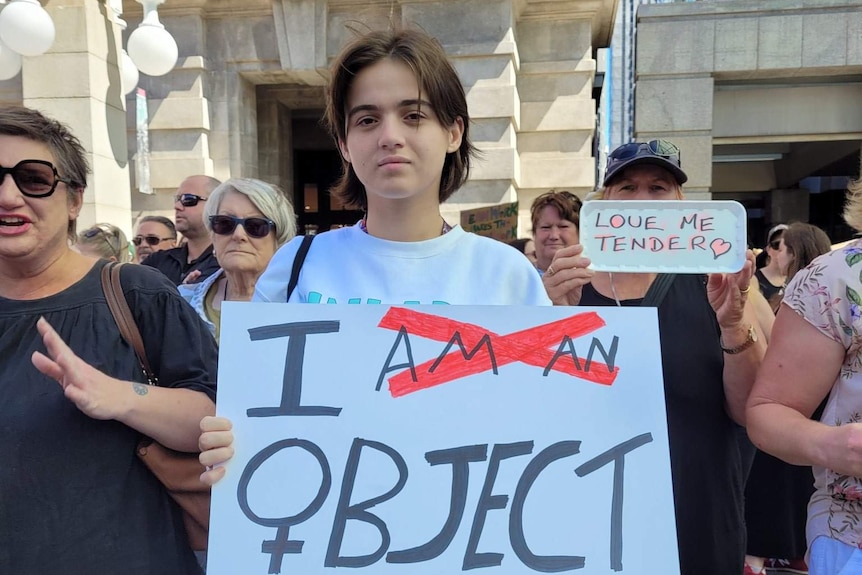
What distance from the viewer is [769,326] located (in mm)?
1756

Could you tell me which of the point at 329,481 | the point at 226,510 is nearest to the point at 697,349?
the point at 329,481

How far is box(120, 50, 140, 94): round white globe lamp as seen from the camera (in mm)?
6922

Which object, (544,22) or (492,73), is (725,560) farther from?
(544,22)

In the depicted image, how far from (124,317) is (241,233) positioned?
1.32 m

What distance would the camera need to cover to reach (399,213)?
1.40 meters

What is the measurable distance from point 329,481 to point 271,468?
0.38 feet

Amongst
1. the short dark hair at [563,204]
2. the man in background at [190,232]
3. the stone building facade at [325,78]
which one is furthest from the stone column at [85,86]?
the short dark hair at [563,204]

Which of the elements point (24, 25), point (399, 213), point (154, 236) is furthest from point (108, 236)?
point (399, 213)

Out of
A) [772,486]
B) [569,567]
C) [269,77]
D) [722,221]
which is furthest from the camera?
[269,77]

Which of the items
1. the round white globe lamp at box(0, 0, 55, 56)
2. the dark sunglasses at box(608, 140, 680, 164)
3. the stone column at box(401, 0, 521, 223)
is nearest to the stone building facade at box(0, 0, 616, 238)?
the stone column at box(401, 0, 521, 223)

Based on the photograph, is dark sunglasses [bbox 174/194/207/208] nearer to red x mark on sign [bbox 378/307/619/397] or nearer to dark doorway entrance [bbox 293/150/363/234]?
red x mark on sign [bbox 378/307/619/397]

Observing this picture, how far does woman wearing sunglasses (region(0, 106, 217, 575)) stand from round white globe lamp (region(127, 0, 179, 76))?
5.10 m

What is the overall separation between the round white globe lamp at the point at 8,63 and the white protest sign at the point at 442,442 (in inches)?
262

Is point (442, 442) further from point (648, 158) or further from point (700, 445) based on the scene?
point (648, 158)
